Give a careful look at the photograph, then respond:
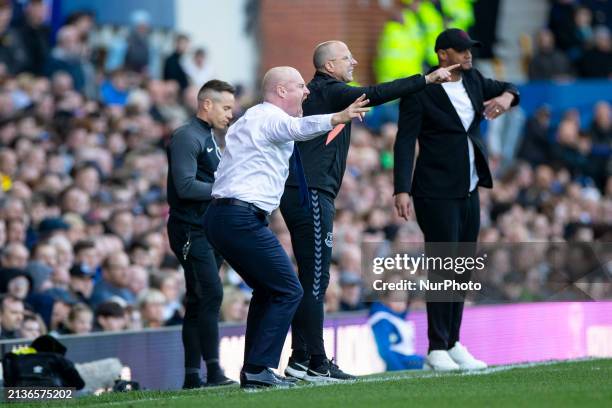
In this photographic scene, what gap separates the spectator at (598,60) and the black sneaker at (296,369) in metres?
14.8

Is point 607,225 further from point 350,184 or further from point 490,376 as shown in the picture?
point 490,376

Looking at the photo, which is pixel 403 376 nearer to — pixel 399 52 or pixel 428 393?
pixel 428 393

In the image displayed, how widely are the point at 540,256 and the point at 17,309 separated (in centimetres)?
700

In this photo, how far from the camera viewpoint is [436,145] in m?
10.1

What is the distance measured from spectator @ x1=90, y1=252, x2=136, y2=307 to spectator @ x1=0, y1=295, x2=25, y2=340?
1466 mm

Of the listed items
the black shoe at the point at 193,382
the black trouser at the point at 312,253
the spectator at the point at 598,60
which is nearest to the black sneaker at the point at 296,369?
the black trouser at the point at 312,253

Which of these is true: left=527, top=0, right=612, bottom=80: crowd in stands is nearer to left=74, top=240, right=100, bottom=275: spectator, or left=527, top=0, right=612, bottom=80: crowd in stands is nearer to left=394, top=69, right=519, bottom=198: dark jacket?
left=74, top=240, right=100, bottom=275: spectator

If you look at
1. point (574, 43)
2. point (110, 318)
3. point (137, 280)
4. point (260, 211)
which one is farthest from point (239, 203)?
point (574, 43)

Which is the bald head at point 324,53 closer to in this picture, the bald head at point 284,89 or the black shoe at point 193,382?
the bald head at point 284,89

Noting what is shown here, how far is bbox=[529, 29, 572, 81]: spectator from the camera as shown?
22.9 meters

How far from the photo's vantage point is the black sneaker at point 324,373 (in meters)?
9.06

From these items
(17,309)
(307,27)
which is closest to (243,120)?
(17,309)

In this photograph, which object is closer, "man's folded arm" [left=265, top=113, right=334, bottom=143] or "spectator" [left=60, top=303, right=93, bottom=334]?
"man's folded arm" [left=265, top=113, right=334, bottom=143]

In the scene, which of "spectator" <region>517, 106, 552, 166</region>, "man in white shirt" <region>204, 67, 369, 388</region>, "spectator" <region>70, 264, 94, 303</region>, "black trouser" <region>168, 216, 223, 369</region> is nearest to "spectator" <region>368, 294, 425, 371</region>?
"spectator" <region>70, 264, 94, 303</region>
